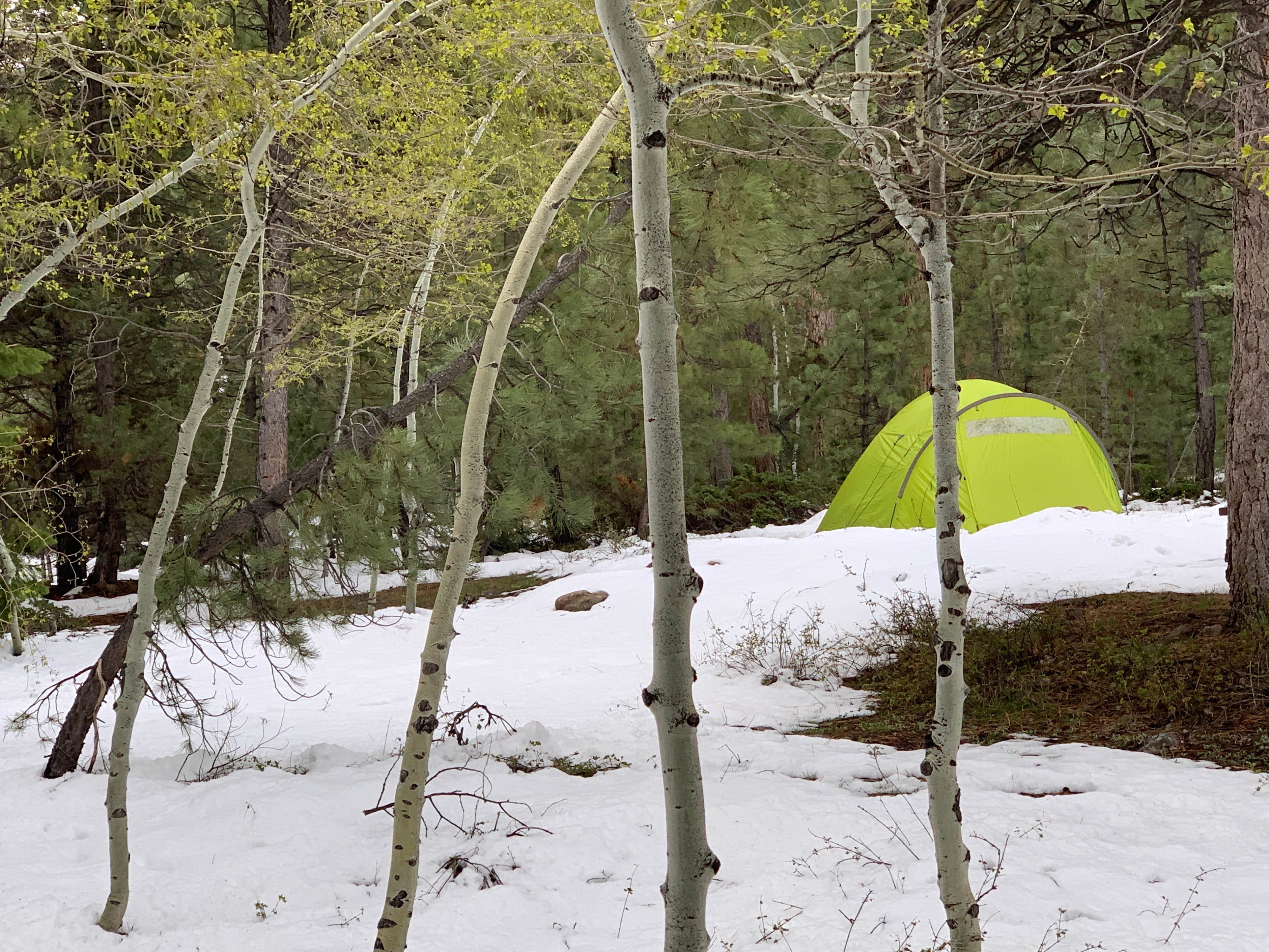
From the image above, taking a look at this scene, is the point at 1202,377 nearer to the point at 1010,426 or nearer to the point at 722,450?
the point at 1010,426

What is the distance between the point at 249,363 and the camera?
10.8 m

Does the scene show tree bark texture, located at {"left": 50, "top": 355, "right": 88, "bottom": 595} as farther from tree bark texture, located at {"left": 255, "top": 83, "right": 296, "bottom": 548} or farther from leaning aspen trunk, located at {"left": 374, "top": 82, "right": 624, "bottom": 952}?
leaning aspen trunk, located at {"left": 374, "top": 82, "right": 624, "bottom": 952}

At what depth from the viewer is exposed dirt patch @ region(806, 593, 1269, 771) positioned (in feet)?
18.4

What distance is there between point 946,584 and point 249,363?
9.57m

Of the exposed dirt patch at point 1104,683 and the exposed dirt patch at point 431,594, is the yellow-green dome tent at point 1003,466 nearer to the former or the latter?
the exposed dirt patch at point 1104,683

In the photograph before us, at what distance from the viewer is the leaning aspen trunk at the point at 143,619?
13.5ft

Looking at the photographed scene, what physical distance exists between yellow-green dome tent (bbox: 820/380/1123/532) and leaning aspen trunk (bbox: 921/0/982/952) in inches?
396

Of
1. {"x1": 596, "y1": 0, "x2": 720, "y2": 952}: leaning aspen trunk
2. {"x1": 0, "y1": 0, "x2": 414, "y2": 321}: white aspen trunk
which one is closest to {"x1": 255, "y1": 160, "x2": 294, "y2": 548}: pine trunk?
{"x1": 0, "y1": 0, "x2": 414, "y2": 321}: white aspen trunk

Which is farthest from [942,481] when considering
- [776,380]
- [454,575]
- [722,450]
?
[776,380]

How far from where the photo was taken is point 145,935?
4098 millimetres

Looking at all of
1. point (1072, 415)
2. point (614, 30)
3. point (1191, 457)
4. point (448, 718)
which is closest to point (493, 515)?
point (448, 718)

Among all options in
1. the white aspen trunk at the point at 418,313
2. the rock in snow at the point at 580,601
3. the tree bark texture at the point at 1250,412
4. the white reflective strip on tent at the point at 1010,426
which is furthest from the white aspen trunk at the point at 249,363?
the white reflective strip on tent at the point at 1010,426

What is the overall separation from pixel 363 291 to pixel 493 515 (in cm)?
796

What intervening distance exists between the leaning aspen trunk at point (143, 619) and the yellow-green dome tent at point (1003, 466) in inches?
409
